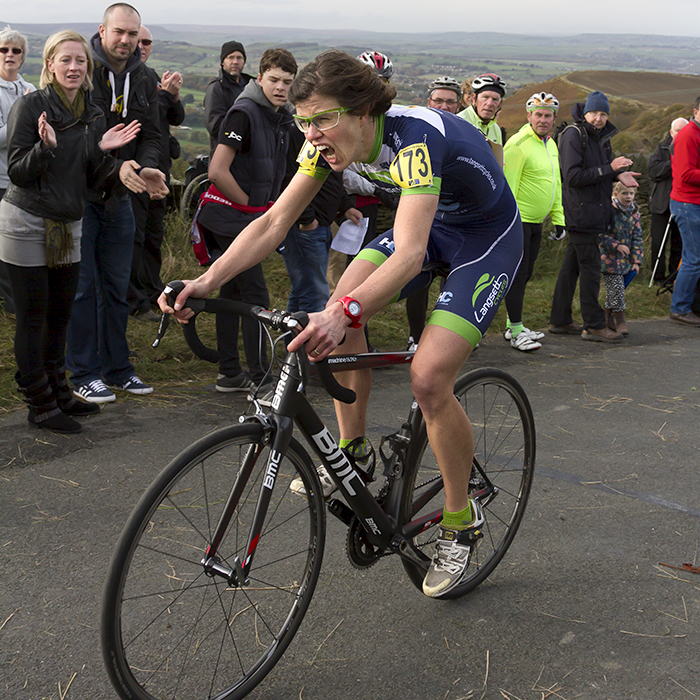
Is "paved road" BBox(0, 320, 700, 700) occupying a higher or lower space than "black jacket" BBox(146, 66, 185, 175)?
lower

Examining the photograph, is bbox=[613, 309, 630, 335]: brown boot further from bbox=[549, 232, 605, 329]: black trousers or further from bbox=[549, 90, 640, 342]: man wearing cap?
bbox=[549, 232, 605, 329]: black trousers

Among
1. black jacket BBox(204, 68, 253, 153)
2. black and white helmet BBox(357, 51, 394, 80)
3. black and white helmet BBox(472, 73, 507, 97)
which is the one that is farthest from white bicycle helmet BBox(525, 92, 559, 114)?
black jacket BBox(204, 68, 253, 153)

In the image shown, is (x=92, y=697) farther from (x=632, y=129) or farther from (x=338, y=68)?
(x=632, y=129)

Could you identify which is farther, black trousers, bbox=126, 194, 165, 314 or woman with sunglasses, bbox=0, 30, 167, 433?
black trousers, bbox=126, 194, 165, 314

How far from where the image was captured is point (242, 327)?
5816mm

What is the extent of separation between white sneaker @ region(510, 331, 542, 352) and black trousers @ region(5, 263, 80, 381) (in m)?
4.43

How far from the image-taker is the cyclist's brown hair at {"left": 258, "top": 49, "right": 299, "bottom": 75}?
5.56 metres

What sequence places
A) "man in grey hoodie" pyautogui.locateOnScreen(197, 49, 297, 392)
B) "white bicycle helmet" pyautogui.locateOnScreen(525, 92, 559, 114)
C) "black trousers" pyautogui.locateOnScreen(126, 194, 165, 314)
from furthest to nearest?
"white bicycle helmet" pyautogui.locateOnScreen(525, 92, 559, 114), "black trousers" pyautogui.locateOnScreen(126, 194, 165, 314), "man in grey hoodie" pyautogui.locateOnScreen(197, 49, 297, 392)

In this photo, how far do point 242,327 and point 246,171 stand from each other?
3.78ft

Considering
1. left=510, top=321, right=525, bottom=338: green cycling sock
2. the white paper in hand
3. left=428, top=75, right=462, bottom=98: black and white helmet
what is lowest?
left=510, top=321, right=525, bottom=338: green cycling sock

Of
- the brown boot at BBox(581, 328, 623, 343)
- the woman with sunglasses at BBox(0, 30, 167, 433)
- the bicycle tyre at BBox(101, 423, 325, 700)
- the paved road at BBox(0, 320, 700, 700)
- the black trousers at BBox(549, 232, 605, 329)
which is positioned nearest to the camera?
the bicycle tyre at BBox(101, 423, 325, 700)

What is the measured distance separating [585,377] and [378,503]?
439cm

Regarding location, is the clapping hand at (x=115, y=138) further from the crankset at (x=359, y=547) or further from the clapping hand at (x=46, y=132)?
the crankset at (x=359, y=547)

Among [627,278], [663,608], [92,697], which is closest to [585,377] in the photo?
[627,278]
